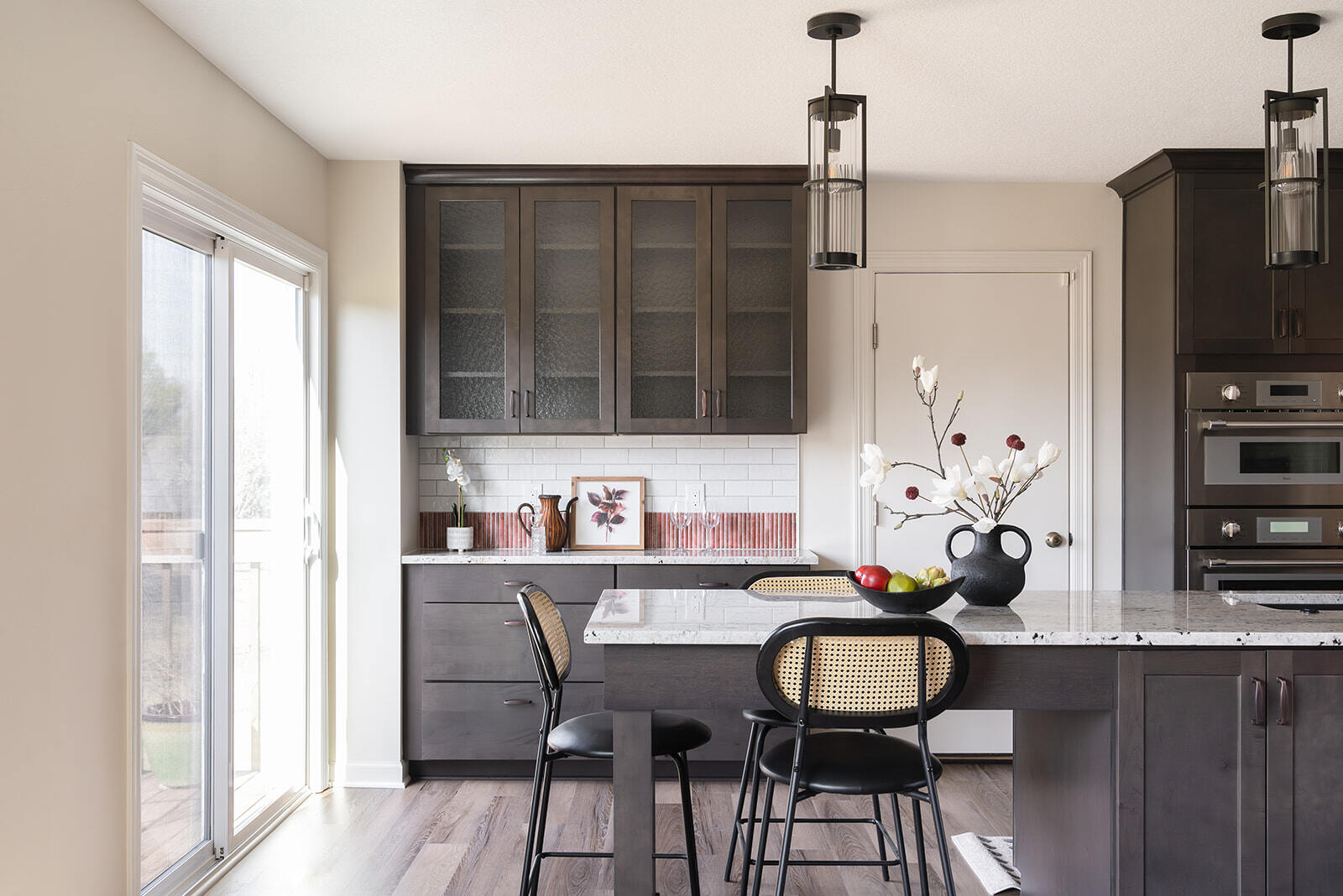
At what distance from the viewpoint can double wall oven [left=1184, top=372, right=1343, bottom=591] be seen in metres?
3.99

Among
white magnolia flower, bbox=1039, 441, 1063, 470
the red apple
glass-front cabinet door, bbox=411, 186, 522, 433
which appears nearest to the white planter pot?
glass-front cabinet door, bbox=411, 186, 522, 433

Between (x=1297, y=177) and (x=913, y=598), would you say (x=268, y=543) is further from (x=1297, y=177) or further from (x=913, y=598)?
(x=1297, y=177)

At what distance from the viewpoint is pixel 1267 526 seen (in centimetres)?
401

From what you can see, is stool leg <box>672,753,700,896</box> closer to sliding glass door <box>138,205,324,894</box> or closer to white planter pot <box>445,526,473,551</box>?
sliding glass door <box>138,205,324,894</box>

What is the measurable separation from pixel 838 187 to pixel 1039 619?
4.07 feet

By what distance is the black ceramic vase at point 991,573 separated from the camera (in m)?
2.69

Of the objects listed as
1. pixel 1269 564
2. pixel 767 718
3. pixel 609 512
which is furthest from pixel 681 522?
pixel 1269 564

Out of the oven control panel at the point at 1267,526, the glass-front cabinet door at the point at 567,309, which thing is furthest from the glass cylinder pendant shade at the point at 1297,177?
the glass-front cabinet door at the point at 567,309

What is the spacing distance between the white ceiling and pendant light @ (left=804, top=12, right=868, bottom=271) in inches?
14.3

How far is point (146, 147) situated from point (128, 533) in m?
1.07

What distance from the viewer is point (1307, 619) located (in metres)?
2.55

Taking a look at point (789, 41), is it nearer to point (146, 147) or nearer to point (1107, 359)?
point (146, 147)

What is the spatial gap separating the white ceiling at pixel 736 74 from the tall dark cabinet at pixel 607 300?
16 centimetres

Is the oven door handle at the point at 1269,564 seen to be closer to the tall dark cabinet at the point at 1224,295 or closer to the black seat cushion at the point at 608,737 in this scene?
the tall dark cabinet at the point at 1224,295
